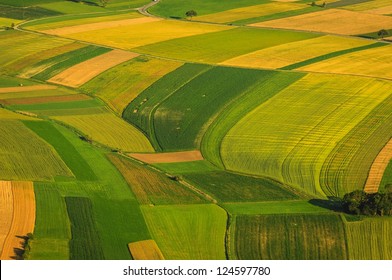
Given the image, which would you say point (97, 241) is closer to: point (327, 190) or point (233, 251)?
point (233, 251)

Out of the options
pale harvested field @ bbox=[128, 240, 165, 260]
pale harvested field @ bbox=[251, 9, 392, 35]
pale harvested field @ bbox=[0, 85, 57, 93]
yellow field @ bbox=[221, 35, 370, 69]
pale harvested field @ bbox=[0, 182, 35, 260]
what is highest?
pale harvested field @ bbox=[251, 9, 392, 35]

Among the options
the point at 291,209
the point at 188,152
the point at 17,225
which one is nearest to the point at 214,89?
the point at 188,152

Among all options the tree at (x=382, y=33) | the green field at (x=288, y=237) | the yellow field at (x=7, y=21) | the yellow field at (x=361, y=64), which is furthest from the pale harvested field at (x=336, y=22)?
the green field at (x=288, y=237)

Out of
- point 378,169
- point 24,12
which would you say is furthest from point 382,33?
point 24,12

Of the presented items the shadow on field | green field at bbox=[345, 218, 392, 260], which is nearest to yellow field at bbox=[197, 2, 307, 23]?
the shadow on field

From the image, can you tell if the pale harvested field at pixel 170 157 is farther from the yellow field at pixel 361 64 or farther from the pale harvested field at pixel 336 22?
the pale harvested field at pixel 336 22

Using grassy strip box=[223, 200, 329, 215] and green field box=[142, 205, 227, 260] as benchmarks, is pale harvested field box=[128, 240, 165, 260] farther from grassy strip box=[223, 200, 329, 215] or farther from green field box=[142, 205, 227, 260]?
grassy strip box=[223, 200, 329, 215]
